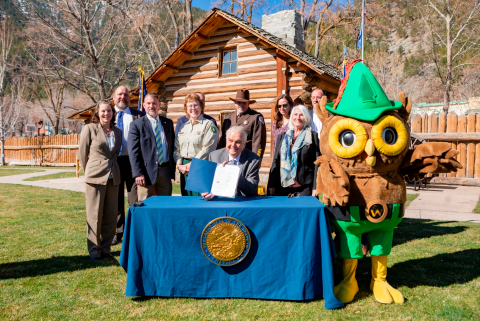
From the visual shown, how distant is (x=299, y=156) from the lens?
13.1 feet

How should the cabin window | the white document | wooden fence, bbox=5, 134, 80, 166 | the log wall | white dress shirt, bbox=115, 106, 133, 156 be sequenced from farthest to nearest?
wooden fence, bbox=5, 134, 80, 166, the cabin window, the log wall, white dress shirt, bbox=115, 106, 133, 156, the white document

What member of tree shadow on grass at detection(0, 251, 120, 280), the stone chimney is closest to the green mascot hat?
tree shadow on grass at detection(0, 251, 120, 280)

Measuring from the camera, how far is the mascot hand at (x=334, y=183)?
303 cm

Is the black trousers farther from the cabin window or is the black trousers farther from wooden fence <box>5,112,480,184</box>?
wooden fence <box>5,112,480,184</box>

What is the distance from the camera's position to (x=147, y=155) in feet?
15.4

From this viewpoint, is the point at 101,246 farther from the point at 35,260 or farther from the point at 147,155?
the point at 147,155

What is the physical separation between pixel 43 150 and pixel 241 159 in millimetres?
26388

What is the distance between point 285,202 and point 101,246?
2.75 meters

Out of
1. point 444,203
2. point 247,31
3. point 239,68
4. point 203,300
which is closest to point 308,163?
point 203,300

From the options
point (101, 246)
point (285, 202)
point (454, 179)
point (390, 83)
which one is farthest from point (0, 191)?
point (390, 83)

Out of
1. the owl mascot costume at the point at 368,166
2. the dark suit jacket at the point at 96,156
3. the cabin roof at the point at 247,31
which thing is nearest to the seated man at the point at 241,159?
the owl mascot costume at the point at 368,166

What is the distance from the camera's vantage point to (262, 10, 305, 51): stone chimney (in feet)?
42.1

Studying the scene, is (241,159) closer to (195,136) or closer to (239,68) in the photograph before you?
(195,136)

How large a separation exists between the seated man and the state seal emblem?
63 cm
